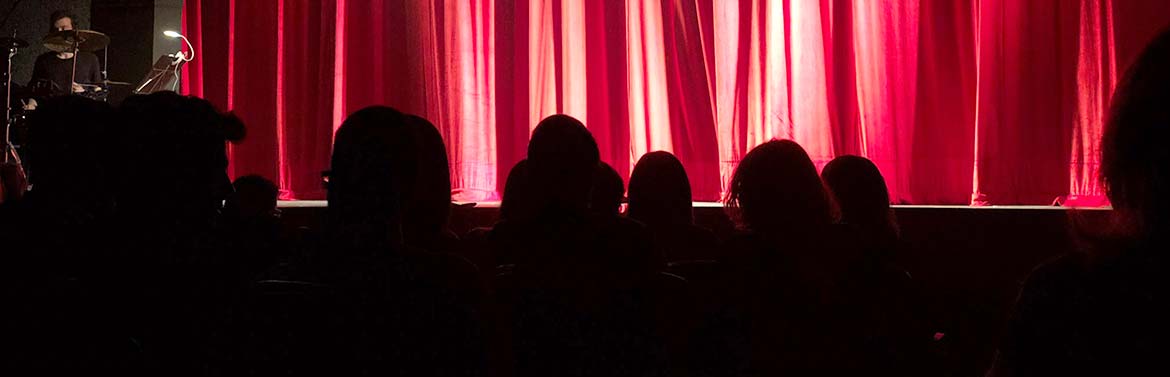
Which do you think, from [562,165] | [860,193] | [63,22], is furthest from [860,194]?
[63,22]

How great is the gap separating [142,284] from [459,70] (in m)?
4.20

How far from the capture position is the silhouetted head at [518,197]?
203 centimetres

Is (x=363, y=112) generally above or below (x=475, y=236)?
above

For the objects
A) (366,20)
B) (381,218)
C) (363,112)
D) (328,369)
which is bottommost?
(328,369)

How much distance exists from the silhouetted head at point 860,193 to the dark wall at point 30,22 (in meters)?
8.88

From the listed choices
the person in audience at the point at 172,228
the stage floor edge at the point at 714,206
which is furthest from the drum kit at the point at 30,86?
the person in audience at the point at 172,228

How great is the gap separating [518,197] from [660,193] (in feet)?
2.16

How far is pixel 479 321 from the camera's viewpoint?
1519 millimetres

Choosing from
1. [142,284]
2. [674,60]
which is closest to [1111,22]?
[674,60]

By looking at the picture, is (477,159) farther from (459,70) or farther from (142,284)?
(142,284)

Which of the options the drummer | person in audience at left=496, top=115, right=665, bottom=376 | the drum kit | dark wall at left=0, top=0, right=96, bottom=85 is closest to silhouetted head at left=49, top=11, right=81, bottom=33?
the drummer

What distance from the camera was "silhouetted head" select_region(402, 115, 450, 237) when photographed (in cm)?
168

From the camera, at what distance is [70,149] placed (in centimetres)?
202

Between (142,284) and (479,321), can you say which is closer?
(479,321)
